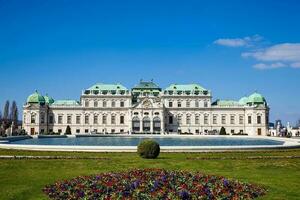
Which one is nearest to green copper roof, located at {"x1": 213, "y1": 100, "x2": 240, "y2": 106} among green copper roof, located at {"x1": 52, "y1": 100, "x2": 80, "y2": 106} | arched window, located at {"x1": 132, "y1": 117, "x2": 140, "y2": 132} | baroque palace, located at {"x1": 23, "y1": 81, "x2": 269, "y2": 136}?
baroque palace, located at {"x1": 23, "y1": 81, "x2": 269, "y2": 136}

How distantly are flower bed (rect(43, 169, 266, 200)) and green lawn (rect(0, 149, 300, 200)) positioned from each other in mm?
993

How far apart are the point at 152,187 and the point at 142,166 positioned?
28.3ft

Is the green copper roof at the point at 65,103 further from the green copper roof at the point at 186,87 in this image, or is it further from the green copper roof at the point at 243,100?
the green copper roof at the point at 243,100

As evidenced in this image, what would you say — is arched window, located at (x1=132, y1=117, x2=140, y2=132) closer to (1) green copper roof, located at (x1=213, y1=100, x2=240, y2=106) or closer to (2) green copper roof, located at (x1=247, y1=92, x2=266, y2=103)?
(1) green copper roof, located at (x1=213, y1=100, x2=240, y2=106)

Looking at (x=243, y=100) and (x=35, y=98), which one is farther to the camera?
(x=243, y=100)

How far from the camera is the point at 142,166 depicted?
2500 centimetres

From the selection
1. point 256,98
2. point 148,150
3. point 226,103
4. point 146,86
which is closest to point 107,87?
point 146,86

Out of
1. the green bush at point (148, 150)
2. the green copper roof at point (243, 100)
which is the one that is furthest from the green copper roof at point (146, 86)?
the green bush at point (148, 150)

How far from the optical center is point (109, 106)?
112 m

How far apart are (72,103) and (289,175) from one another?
3856 inches

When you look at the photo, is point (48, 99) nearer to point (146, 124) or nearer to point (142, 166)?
point (146, 124)

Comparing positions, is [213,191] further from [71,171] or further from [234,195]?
[71,171]

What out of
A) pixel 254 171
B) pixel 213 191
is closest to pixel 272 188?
pixel 213 191

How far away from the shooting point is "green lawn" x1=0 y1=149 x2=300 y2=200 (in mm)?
17614
